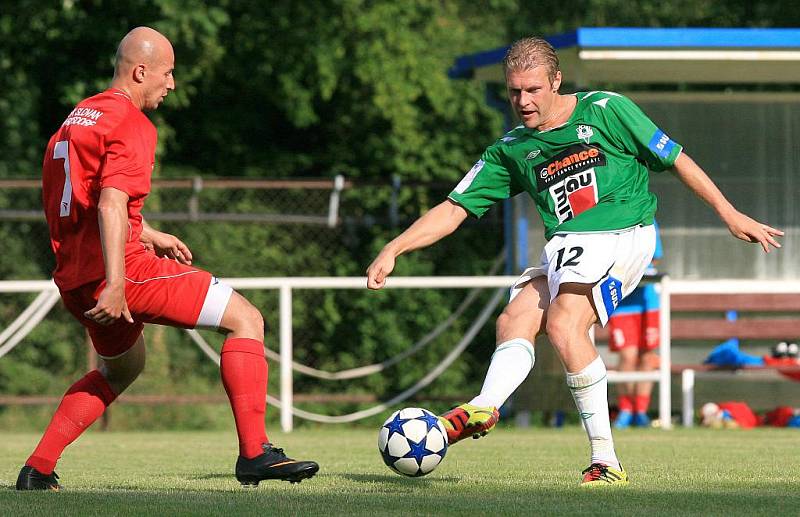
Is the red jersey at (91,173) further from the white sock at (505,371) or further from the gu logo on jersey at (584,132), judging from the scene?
the gu logo on jersey at (584,132)

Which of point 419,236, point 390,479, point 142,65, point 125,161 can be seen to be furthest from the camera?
point 390,479

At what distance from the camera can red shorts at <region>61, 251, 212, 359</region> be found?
579 centimetres

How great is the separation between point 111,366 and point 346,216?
1023 centimetres

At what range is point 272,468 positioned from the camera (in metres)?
5.76

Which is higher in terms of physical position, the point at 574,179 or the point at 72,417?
the point at 574,179

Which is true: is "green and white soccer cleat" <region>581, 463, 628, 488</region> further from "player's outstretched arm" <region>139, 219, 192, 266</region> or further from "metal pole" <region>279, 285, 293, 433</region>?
"metal pole" <region>279, 285, 293, 433</region>

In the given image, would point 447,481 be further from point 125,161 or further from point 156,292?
point 125,161

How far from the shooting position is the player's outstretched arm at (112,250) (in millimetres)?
5492

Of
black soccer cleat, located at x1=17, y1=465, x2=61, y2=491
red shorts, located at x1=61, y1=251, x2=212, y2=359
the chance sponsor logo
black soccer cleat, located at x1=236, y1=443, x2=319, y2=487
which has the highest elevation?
the chance sponsor logo

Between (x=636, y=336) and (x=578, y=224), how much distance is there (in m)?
6.52

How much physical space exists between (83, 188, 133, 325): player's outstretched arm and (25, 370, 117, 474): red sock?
76cm

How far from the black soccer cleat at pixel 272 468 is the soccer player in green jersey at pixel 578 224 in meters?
0.64


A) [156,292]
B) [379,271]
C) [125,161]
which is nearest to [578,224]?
[379,271]

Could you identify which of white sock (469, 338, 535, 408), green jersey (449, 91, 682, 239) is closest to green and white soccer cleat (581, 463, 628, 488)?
white sock (469, 338, 535, 408)
